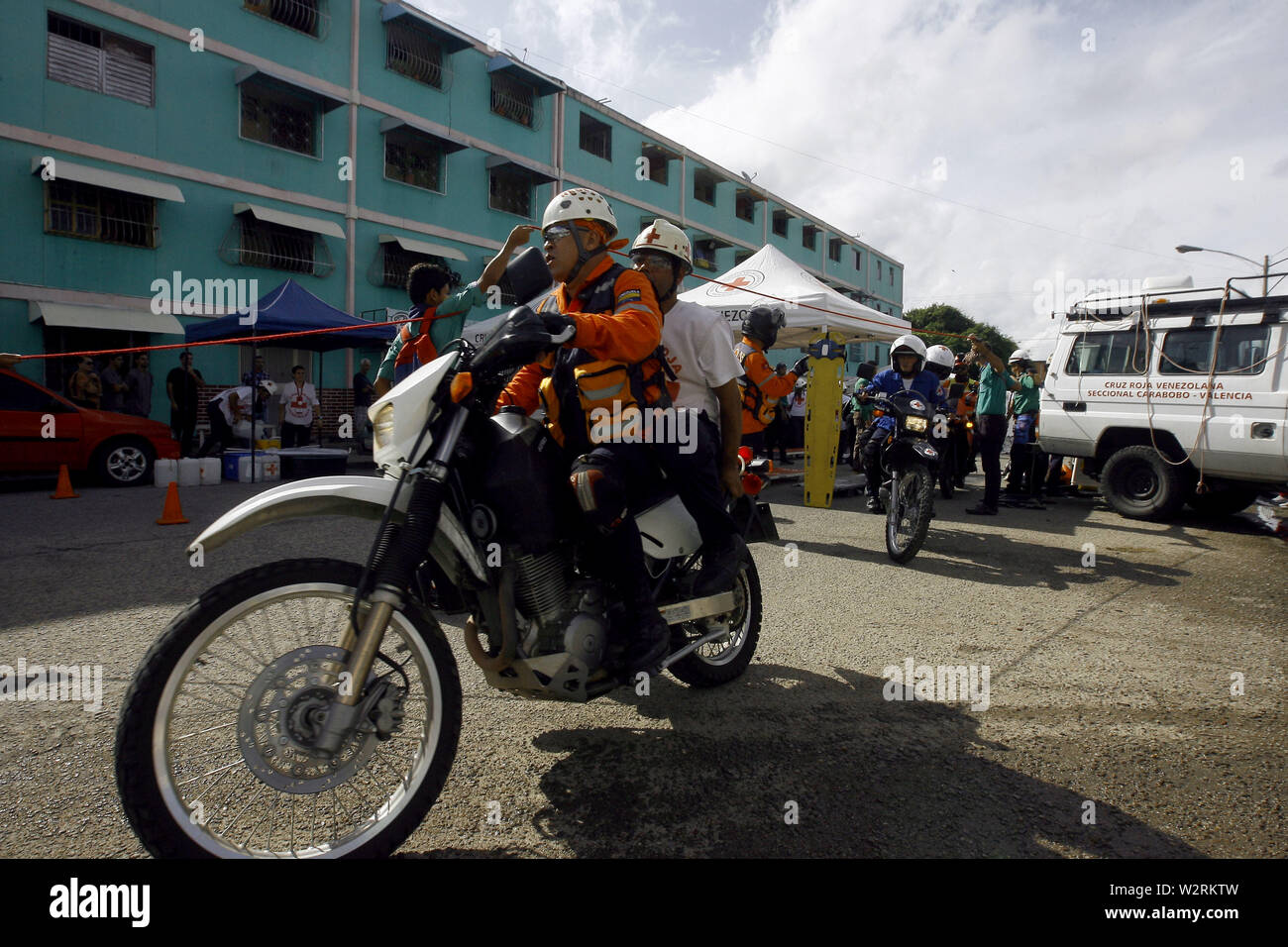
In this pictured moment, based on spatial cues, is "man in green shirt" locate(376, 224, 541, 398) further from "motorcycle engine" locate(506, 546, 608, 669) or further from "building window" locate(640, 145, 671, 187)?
"building window" locate(640, 145, 671, 187)

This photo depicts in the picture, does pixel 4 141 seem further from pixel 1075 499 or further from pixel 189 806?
pixel 1075 499

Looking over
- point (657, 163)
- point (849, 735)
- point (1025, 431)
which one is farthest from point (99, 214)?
point (657, 163)

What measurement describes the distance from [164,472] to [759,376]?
8.14 meters

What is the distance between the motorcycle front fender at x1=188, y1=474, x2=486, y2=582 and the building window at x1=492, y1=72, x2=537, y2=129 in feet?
78.5

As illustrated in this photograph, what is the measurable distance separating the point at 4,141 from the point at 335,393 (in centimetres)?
749

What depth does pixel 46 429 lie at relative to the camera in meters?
9.59

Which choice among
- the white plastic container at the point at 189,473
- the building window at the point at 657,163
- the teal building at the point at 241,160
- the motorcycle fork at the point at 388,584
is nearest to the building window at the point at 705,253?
the building window at the point at 657,163

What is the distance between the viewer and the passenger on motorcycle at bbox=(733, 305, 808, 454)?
21.1 feet

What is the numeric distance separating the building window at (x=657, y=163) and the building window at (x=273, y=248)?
48.8 ft

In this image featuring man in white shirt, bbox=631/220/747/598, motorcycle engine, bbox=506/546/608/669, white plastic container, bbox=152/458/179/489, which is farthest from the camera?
white plastic container, bbox=152/458/179/489

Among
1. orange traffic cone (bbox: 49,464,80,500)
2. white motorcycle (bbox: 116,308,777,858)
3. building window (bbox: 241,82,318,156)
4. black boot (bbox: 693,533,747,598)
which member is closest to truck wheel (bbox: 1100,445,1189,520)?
black boot (bbox: 693,533,747,598)

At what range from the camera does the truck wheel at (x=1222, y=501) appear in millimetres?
8516
